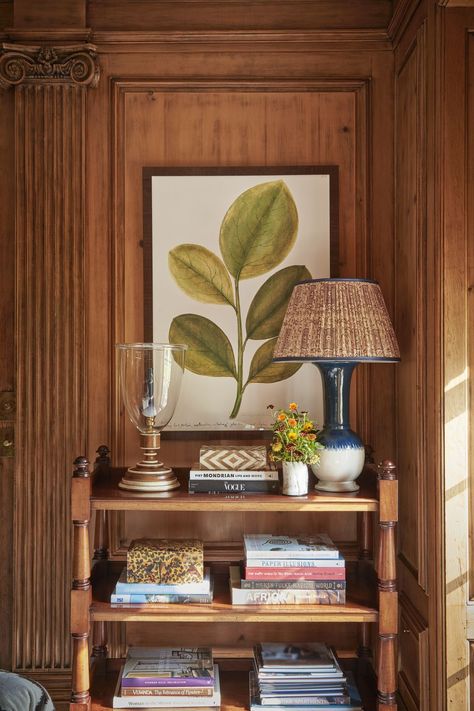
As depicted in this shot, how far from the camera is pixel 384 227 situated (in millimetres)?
2498

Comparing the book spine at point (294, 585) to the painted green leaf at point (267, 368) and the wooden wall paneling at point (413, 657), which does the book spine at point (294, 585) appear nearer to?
the wooden wall paneling at point (413, 657)

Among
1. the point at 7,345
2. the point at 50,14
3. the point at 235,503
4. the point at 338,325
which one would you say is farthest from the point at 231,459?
the point at 50,14

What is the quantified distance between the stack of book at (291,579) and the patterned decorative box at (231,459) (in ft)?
0.84

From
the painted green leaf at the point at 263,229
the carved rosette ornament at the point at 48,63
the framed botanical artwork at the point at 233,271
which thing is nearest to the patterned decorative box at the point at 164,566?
the framed botanical artwork at the point at 233,271

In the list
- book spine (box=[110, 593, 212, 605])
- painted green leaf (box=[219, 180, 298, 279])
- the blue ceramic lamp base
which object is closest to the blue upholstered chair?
book spine (box=[110, 593, 212, 605])

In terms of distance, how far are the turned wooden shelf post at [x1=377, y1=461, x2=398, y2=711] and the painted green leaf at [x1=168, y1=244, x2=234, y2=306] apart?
890mm

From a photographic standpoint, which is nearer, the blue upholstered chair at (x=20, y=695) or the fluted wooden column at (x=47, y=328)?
the blue upholstered chair at (x=20, y=695)

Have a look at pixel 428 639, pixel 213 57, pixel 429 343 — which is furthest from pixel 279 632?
pixel 213 57

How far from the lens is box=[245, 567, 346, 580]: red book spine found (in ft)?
6.70

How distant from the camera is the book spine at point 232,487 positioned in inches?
82.2

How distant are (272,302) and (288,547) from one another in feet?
2.81

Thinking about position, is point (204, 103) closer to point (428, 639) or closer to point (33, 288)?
point (33, 288)

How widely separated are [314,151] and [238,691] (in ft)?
5.99

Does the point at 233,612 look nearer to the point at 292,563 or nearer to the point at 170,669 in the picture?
the point at 292,563
